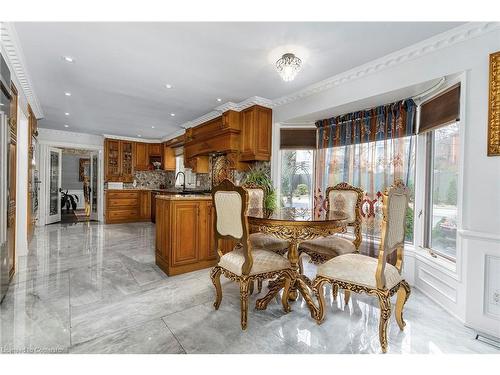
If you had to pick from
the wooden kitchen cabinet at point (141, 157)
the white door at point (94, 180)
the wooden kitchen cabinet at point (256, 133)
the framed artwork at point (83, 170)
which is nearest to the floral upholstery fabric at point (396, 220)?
the wooden kitchen cabinet at point (256, 133)

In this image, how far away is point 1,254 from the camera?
79.3 inches

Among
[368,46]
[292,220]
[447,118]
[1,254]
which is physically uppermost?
[368,46]

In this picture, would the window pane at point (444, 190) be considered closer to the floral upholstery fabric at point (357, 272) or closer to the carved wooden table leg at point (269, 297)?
the floral upholstery fabric at point (357, 272)

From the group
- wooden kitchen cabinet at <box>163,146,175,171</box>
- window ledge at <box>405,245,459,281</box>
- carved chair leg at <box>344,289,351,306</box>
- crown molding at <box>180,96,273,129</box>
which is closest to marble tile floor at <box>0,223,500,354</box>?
carved chair leg at <box>344,289,351,306</box>

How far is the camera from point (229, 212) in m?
1.91

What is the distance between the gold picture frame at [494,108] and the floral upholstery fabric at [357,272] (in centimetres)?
123

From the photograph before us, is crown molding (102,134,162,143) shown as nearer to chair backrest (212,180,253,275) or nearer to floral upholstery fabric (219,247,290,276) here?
chair backrest (212,180,253,275)

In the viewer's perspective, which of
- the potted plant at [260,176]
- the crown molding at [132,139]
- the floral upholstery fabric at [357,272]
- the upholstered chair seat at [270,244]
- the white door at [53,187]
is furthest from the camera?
the crown molding at [132,139]

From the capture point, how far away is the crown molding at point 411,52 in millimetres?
1900

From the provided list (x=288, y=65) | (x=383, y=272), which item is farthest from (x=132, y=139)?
(x=383, y=272)

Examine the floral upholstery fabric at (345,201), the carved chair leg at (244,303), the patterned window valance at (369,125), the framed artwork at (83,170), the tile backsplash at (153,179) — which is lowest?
the carved chair leg at (244,303)

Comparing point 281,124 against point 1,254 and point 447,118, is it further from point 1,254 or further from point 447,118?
point 1,254
